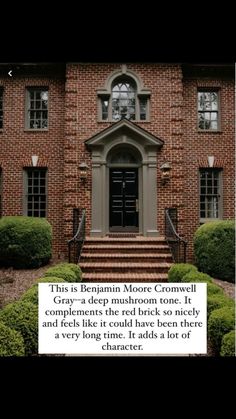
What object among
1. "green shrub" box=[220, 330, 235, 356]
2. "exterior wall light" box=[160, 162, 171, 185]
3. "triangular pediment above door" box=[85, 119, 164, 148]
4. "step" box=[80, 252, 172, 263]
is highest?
"triangular pediment above door" box=[85, 119, 164, 148]

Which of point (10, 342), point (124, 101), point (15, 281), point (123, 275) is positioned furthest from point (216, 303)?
point (124, 101)

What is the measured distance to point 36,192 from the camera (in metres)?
10.5

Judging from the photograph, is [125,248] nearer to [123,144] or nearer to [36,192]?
[36,192]

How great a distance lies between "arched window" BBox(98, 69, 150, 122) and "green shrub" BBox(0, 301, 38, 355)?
24.0 feet

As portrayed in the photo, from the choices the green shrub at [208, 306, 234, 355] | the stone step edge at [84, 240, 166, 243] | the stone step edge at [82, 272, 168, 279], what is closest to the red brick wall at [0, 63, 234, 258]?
the stone step edge at [84, 240, 166, 243]

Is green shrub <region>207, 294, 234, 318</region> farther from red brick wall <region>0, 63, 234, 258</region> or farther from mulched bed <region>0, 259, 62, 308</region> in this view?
red brick wall <region>0, 63, 234, 258</region>

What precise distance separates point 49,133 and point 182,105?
13.9 ft

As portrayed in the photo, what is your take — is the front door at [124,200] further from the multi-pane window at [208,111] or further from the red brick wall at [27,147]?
the multi-pane window at [208,111]

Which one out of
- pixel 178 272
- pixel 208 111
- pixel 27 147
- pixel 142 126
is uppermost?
pixel 208 111

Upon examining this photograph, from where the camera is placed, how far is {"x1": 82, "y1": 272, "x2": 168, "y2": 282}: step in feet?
23.9

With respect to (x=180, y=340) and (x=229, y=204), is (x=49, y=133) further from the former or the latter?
(x=180, y=340)

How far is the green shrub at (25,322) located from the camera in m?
4.62

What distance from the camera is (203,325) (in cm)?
442

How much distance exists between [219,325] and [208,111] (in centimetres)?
745
